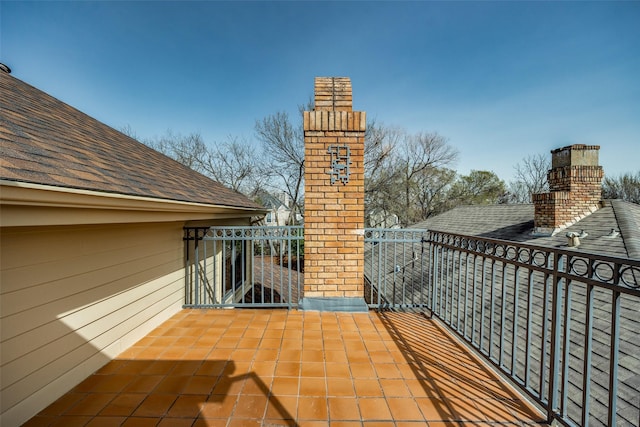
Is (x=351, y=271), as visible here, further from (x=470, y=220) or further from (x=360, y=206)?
(x=470, y=220)

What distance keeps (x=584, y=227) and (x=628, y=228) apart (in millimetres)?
879

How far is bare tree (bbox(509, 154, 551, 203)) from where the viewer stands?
2322 centimetres

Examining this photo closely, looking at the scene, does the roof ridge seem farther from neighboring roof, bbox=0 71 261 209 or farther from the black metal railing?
neighboring roof, bbox=0 71 261 209

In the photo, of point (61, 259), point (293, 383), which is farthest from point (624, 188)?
point (61, 259)

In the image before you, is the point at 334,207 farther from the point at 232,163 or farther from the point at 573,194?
the point at 232,163

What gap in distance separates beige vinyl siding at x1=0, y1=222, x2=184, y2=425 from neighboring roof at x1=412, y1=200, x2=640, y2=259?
22.0ft

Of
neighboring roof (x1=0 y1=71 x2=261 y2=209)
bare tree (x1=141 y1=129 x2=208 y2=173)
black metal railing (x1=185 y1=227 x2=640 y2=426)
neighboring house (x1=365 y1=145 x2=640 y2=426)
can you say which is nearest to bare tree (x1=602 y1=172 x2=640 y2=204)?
neighboring house (x1=365 y1=145 x2=640 y2=426)

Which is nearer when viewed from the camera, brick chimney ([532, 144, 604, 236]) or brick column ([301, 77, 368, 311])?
brick column ([301, 77, 368, 311])

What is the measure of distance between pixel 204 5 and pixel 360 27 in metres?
4.37

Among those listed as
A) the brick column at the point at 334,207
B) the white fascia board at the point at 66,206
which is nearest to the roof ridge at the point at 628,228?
the brick column at the point at 334,207

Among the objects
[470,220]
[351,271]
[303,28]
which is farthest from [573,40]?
[351,271]

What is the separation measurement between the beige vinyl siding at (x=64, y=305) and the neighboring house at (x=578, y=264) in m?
2.68

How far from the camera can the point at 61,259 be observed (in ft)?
6.29

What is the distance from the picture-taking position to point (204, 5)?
23.6 ft
